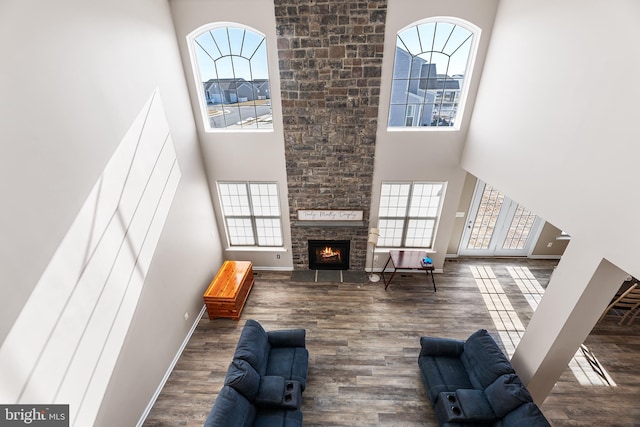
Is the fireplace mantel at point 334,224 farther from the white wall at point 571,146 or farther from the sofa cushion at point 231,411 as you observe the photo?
the sofa cushion at point 231,411

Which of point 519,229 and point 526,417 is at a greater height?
point 519,229

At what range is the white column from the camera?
300 cm

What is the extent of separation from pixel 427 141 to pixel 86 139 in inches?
214

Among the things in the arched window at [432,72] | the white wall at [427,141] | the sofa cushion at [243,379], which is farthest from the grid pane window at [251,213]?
the sofa cushion at [243,379]

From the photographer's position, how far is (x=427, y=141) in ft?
18.2

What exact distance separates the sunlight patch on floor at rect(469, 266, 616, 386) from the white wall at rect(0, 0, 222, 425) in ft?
19.5

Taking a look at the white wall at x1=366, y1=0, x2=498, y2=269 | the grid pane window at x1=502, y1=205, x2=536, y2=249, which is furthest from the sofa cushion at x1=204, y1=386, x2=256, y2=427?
the grid pane window at x1=502, y1=205, x2=536, y2=249

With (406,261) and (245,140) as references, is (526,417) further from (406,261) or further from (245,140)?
(245,140)

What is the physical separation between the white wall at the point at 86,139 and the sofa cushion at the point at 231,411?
129 centimetres

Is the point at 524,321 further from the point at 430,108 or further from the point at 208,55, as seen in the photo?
the point at 208,55

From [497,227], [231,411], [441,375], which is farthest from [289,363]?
[497,227]

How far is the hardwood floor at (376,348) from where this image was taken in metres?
3.97

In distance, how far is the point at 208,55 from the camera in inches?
204

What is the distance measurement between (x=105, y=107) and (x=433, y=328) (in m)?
6.25
